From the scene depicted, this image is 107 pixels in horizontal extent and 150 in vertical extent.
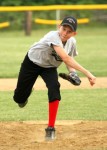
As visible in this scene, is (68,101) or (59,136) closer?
(59,136)

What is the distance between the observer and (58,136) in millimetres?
6582

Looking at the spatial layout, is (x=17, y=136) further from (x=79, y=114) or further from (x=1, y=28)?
(x=1, y=28)

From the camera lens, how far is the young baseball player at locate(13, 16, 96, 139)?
6047mm

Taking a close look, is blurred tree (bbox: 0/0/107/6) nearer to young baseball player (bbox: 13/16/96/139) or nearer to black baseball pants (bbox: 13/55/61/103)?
black baseball pants (bbox: 13/55/61/103)

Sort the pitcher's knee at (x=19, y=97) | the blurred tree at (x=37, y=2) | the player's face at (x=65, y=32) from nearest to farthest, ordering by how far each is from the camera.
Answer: the player's face at (x=65, y=32) → the pitcher's knee at (x=19, y=97) → the blurred tree at (x=37, y=2)

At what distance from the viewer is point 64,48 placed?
631 centimetres

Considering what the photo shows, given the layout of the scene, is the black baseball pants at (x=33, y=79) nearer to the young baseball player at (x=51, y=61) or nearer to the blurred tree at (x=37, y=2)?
the young baseball player at (x=51, y=61)

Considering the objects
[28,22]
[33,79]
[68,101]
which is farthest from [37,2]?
[33,79]

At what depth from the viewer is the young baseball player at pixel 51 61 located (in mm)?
6047

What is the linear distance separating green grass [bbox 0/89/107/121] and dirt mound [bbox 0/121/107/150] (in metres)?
0.53

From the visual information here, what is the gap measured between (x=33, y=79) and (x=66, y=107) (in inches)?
88.7

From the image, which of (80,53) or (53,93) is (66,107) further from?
(80,53)

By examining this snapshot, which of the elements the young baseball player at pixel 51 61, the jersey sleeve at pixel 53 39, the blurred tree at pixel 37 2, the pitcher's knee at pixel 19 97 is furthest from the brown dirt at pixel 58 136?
the blurred tree at pixel 37 2

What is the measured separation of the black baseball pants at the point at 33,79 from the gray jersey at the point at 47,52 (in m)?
0.10
